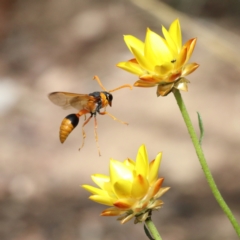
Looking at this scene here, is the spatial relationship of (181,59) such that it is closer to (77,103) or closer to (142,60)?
(142,60)

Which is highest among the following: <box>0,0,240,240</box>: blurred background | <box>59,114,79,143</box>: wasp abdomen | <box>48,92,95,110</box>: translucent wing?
<box>0,0,240,240</box>: blurred background

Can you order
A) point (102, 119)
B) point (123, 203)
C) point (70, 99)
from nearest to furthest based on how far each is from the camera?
point (123, 203), point (70, 99), point (102, 119)

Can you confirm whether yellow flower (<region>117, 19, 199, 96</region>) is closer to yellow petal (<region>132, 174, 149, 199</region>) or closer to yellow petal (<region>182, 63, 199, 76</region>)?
yellow petal (<region>182, 63, 199, 76</region>)

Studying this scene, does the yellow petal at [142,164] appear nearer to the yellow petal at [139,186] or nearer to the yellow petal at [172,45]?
the yellow petal at [139,186]

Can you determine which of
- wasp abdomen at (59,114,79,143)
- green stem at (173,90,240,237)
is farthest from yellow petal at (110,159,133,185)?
wasp abdomen at (59,114,79,143)

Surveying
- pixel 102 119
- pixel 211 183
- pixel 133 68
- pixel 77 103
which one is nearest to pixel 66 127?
pixel 77 103
